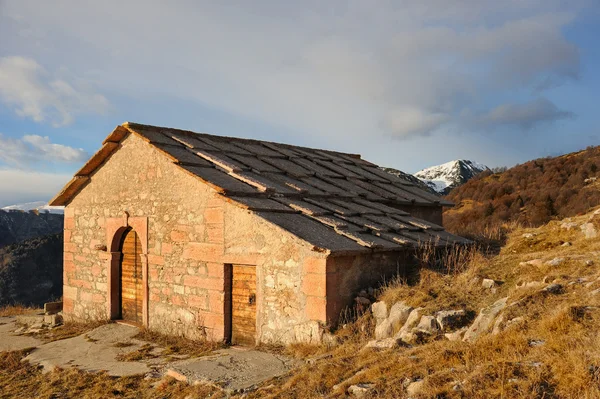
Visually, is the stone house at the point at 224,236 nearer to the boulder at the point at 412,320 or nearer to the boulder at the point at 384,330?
the boulder at the point at 384,330

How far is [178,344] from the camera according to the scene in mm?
8484

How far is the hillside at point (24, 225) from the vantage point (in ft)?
147

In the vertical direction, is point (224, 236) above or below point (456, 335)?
above

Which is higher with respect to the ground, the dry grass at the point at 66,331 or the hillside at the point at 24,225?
the hillside at the point at 24,225

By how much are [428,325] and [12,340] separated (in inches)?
354

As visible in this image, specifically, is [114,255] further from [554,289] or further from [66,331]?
[554,289]

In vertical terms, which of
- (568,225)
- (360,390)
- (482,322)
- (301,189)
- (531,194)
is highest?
(531,194)

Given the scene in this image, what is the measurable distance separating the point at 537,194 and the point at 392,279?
18.1 m

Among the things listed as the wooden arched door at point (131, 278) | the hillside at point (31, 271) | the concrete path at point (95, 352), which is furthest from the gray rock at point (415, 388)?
the hillside at point (31, 271)

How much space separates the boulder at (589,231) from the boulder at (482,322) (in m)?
3.64

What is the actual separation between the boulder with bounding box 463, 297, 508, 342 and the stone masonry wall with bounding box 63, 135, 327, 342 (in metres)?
2.10

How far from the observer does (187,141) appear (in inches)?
423

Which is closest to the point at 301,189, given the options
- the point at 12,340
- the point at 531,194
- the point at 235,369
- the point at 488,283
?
the point at 488,283

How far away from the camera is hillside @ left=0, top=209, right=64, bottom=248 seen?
44.8m
